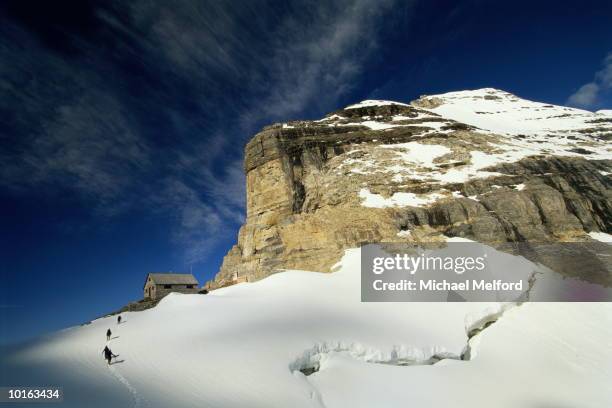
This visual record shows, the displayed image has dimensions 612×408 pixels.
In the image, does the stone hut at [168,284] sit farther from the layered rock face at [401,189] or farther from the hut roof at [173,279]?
the layered rock face at [401,189]

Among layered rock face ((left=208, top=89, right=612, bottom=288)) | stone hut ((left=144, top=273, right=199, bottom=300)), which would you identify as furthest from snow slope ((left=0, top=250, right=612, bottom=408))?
stone hut ((left=144, top=273, right=199, bottom=300))

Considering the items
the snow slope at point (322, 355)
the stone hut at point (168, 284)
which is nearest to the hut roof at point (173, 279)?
the stone hut at point (168, 284)

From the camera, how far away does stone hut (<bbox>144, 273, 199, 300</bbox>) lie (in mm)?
48062

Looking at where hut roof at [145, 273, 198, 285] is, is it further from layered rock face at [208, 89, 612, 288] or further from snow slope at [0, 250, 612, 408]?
snow slope at [0, 250, 612, 408]

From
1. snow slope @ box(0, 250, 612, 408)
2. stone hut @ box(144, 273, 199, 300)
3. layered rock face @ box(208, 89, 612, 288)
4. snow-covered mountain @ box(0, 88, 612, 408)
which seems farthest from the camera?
stone hut @ box(144, 273, 199, 300)

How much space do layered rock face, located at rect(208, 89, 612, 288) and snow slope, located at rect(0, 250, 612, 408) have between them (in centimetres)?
831

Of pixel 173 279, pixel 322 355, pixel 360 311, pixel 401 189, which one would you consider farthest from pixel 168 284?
pixel 322 355

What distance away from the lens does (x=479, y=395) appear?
15508 mm

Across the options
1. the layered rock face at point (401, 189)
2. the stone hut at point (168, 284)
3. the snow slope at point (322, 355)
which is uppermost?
the layered rock face at point (401, 189)

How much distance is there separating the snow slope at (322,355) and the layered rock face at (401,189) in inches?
327

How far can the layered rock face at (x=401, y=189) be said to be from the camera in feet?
105

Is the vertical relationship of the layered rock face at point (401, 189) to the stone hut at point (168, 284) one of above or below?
above

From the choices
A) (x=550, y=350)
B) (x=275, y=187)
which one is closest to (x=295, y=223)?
(x=275, y=187)

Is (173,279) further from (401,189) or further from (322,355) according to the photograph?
(322,355)
